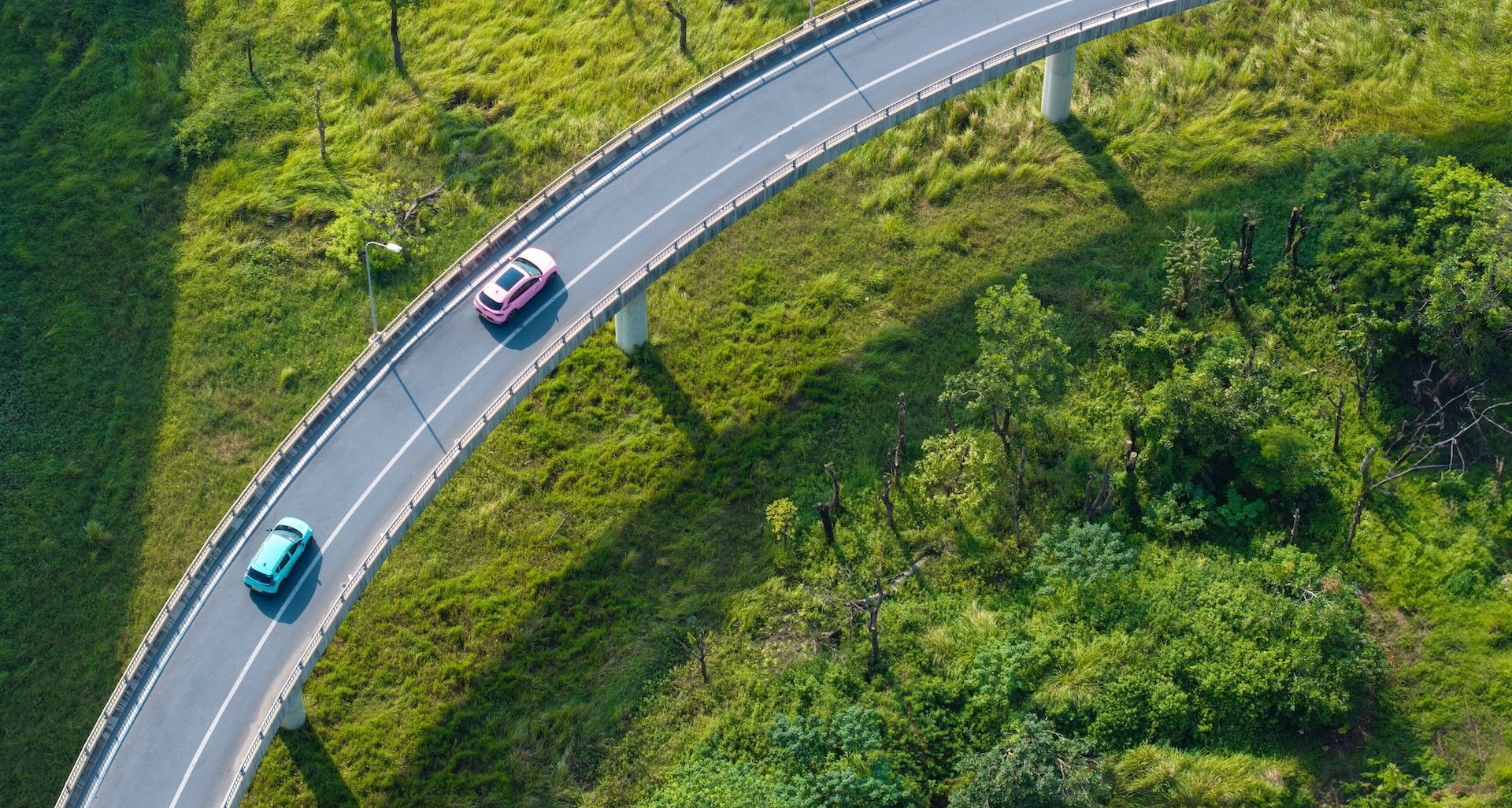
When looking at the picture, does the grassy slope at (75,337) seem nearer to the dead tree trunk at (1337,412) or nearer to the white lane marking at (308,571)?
the white lane marking at (308,571)

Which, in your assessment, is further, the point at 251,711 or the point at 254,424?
the point at 254,424

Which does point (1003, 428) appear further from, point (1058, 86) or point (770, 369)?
point (1058, 86)

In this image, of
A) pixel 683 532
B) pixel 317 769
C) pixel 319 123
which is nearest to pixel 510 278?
pixel 683 532

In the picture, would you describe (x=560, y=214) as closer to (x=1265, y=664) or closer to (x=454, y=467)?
(x=454, y=467)

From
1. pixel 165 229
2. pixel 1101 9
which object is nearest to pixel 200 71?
pixel 165 229

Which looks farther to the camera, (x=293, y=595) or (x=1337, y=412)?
(x=1337, y=412)

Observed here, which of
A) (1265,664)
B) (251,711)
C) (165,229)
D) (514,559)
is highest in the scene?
(165,229)

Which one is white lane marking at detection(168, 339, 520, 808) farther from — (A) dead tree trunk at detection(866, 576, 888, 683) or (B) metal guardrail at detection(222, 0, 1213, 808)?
(A) dead tree trunk at detection(866, 576, 888, 683)
